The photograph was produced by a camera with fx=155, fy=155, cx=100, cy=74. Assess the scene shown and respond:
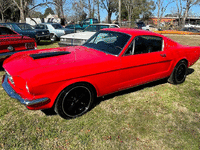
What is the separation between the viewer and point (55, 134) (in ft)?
7.96

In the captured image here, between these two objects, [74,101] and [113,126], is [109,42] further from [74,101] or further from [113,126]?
[113,126]

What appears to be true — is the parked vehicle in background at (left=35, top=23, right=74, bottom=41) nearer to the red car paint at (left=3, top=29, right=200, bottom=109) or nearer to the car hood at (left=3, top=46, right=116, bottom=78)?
the red car paint at (left=3, top=29, right=200, bottom=109)

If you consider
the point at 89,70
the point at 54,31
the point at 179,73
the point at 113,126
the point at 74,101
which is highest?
the point at 54,31

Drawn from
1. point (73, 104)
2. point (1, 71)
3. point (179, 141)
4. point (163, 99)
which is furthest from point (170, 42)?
point (1, 71)

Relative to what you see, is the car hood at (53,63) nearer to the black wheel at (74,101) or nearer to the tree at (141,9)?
the black wheel at (74,101)

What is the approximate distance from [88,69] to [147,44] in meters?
1.65

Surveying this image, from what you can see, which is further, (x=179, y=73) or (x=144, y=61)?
(x=179, y=73)

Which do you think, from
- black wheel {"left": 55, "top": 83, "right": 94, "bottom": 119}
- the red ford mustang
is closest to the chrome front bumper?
the red ford mustang

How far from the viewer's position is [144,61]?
334 centimetres

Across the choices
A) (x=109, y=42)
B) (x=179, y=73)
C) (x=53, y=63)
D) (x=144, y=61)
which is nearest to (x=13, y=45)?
(x=53, y=63)

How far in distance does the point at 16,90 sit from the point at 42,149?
3.37 ft

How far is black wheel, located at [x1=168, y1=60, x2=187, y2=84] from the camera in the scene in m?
4.14

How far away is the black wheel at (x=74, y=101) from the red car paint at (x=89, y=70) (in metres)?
0.10

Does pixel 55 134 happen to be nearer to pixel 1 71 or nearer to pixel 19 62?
pixel 19 62
